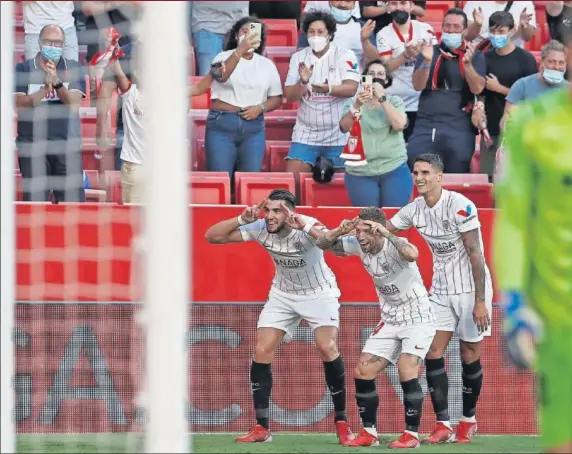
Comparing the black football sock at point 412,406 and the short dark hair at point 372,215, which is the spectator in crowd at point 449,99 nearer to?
the short dark hair at point 372,215

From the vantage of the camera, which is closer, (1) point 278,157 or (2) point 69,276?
(2) point 69,276

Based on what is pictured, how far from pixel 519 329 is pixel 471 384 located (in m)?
4.34

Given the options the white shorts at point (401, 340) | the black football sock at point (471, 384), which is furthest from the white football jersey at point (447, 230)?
the black football sock at point (471, 384)

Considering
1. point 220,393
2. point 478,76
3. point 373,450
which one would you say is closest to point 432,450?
point 373,450

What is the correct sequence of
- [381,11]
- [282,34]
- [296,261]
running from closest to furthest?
[296,261] < [381,11] < [282,34]

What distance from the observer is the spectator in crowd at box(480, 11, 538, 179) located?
10.9m

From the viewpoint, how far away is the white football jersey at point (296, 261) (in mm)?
9055

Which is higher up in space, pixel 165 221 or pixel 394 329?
pixel 165 221

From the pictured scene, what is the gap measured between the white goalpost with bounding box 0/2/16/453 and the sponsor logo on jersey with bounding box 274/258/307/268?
323cm

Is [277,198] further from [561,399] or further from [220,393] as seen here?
[561,399]

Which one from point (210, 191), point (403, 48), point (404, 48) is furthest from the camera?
point (403, 48)

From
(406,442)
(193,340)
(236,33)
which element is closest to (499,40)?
(236,33)

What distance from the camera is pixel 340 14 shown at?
11.5 meters

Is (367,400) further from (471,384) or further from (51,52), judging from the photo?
(51,52)
